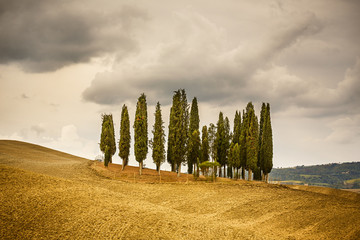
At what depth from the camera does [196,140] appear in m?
45.8

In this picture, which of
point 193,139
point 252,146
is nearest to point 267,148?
point 252,146

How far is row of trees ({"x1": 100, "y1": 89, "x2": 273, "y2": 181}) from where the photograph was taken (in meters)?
40.7

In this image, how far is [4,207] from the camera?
1548cm

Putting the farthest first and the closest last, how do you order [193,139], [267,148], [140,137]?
[267,148] < [193,139] < [140,137]

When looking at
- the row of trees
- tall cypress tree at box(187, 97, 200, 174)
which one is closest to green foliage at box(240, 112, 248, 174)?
the row of trees

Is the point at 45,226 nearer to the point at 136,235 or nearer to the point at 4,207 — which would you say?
the point at 4,207

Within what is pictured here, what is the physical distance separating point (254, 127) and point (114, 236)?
35.0 m

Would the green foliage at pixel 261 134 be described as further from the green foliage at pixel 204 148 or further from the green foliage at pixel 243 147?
the green foliage at pixel 204 148

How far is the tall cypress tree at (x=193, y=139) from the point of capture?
1800 inches

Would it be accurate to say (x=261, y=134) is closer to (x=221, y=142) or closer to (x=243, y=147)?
(x=243, y=147)

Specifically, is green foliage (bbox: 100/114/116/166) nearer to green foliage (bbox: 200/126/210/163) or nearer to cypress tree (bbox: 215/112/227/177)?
green foliage (bbox: 200/126/210/163)

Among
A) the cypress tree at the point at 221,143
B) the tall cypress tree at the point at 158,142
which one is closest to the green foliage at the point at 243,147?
the cypress tree at the point at 221,143

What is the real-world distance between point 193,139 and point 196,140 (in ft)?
1.74

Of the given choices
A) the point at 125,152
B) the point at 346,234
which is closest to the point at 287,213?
the point at 346,234
